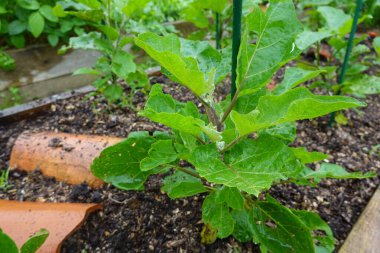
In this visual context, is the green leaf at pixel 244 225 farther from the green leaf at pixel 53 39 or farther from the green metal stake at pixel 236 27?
the green leaf at pixel 53 39

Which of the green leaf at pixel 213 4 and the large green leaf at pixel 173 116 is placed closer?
the large green leaf at pixel 173 116

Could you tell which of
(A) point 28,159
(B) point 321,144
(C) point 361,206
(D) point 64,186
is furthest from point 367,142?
(A) point 28,159

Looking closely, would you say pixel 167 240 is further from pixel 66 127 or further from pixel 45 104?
pixel 45 104

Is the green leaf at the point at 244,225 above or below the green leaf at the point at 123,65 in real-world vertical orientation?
below

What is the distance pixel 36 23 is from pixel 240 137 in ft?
8.21

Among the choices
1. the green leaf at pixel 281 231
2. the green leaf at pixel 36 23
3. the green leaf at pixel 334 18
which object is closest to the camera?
the green leaf at pixel 281 231

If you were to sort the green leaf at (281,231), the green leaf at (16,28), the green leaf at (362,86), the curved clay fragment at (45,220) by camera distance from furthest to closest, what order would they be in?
the green leaf at (16,28) < the green leaf at (362,86) < the curved clay fragment at (45,220) < the green leaf at (281,231)

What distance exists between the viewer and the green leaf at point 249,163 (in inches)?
29.2

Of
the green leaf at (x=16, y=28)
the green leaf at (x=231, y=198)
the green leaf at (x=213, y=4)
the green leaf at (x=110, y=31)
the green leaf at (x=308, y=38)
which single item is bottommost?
the green leaf at (x=16, y=28)

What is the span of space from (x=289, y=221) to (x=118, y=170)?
54 centimetres

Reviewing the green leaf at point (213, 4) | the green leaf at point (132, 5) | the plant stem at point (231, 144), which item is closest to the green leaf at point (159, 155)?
the plant stem at point (231, 144)

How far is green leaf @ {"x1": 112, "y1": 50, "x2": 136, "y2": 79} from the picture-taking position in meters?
1.66

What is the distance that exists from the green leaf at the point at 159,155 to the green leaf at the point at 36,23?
7.60ft

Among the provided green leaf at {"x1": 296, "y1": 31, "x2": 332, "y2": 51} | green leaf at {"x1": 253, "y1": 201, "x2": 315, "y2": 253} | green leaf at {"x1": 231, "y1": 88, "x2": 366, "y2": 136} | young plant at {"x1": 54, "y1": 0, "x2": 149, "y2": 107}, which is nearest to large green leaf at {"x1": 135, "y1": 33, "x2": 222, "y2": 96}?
green leaf at {"x1": 231, "y1": 88, "x2": 366, "y2": 136}
